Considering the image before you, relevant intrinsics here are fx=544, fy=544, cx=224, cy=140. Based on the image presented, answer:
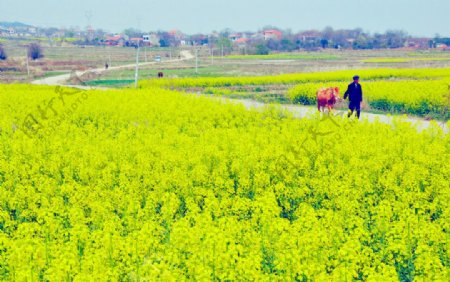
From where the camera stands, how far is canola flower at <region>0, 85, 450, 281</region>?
6.45m

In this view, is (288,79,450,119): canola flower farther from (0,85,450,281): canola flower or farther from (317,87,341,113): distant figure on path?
(0,85,450,281): canola flower

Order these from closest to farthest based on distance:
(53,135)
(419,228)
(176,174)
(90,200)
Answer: (419,228) < (90,200) < (176,174) < (53,135)

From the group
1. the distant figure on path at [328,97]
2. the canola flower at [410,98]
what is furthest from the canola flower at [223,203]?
the canola flower at [410,98]

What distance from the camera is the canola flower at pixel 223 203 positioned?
645 cm

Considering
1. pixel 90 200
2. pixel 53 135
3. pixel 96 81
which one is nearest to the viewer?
pixel 90 200

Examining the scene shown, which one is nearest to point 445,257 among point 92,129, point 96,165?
point 96,165

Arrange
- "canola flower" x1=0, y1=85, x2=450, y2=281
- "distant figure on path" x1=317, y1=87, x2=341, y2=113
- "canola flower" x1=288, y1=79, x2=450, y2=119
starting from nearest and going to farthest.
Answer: "canola flower" x1=0, y1=85, x2=450, y2=281, "distant figure on path" x1=317, y1=87, x2=341, y2=113, "canola flower" x1=288, y1=79, x2=450, y2=119

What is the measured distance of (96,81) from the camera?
50.8m

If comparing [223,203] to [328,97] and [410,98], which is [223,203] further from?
[410,98]

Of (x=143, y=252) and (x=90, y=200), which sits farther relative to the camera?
(x=90, y=200)

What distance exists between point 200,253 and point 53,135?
10357mm

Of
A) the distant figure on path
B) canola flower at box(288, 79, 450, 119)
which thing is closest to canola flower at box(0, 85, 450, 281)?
the distant figure on path

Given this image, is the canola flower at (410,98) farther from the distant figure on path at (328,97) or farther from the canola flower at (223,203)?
the canola flower at (223,203)

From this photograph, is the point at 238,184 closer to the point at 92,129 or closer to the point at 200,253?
the point at 200,253
